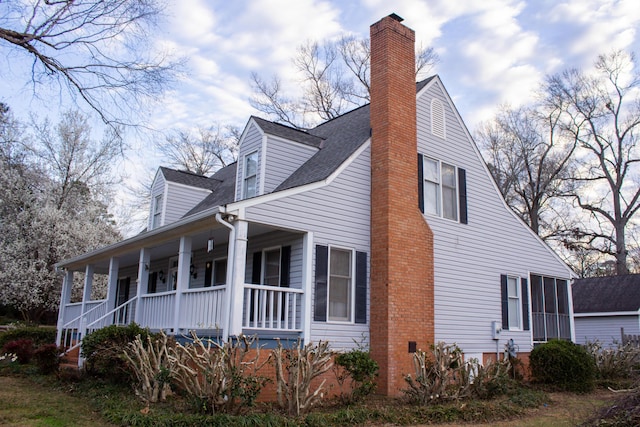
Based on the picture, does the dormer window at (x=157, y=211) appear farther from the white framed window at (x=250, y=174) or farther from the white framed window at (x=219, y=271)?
the white framed window at (x=250, y=174)

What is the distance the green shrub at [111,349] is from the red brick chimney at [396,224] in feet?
16.2

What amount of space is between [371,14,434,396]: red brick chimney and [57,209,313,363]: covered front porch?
1776 millimetres

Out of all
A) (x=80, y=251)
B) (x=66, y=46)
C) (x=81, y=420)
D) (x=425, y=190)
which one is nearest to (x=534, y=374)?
(x=425, y=190)

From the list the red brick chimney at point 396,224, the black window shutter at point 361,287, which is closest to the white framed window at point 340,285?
the black window shutter at point 361,287

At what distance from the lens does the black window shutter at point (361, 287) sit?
38.2ft

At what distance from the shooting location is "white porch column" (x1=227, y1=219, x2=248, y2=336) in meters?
9.62

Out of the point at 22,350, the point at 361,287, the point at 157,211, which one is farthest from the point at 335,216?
the point at 22,350

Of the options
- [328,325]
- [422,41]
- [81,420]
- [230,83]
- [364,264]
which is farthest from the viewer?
[422,41]

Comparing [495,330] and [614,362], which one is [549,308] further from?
[495,330]

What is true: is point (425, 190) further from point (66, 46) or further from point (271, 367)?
point (66, 46)

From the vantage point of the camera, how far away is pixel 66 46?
1117 cm

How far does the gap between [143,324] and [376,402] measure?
230 inches

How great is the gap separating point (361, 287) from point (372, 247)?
0.96m

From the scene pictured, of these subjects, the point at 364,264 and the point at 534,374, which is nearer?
the point at 364,264
